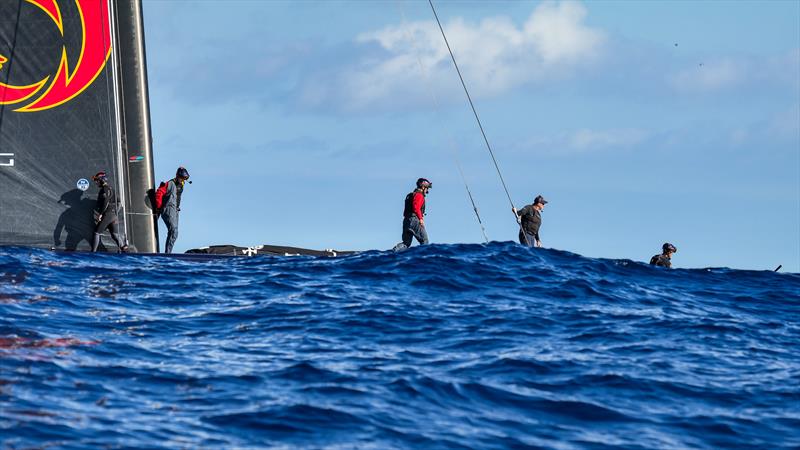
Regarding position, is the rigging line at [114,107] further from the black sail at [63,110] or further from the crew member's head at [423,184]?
the crew member's head at [423,184]

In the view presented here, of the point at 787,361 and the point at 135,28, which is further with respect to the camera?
the point at 135,28

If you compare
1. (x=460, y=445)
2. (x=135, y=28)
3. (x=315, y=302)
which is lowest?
(x=460, y=445)

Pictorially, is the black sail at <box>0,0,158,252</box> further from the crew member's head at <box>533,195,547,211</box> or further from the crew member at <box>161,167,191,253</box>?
the crew member's head at <box>533,195,547,211</box>

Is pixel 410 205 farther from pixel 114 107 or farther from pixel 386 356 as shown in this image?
pixel 386 356

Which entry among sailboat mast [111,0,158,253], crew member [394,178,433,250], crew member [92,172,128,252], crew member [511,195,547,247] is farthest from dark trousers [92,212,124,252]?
crew member [511,195,547,247]

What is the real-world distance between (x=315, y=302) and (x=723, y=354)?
6332 mm

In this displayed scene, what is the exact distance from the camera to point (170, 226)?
88.6 ft

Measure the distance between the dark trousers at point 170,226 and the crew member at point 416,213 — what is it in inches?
195

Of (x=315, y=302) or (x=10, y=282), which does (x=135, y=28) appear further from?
(x=315, y=302)

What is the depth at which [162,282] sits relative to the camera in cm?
2138

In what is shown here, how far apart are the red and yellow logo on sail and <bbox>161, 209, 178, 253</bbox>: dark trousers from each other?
10.7ft

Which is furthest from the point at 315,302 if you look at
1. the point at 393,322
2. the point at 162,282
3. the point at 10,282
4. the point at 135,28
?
the point at 135,28

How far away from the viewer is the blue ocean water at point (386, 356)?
12328mm

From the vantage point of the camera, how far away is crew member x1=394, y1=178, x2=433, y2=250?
1101 inches
